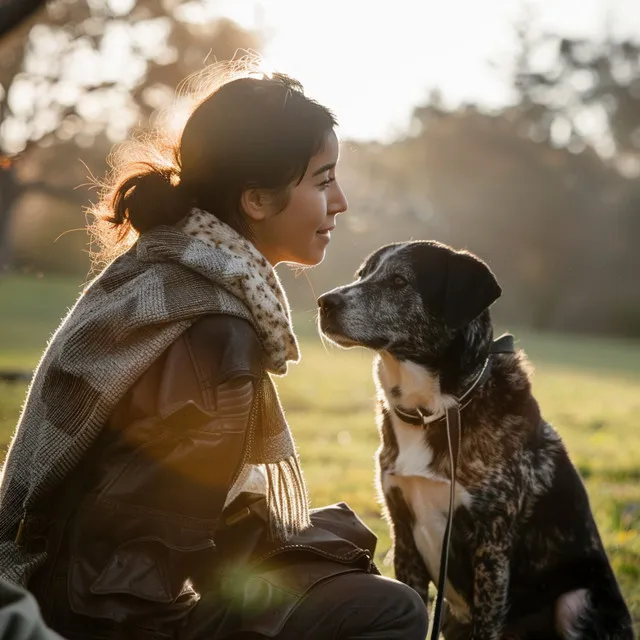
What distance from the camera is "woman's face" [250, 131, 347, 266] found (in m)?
3.12

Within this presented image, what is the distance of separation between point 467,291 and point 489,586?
3.69 feet

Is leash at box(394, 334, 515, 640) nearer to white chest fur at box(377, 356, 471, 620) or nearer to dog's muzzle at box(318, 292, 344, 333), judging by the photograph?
white chest fur at box(377, 356, 471, 620)

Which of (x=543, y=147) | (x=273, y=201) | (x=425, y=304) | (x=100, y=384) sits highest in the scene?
(x=543, y=147)

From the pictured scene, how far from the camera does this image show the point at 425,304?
3.97 meters

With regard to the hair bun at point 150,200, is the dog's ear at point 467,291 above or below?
below

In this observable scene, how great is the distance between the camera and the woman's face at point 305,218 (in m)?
3.12

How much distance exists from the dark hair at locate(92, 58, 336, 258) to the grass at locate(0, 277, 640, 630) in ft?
5.18

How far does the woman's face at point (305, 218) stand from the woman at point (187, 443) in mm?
88

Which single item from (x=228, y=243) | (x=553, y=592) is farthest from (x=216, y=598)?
(x=553, y=592)

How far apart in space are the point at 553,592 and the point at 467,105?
4589cm

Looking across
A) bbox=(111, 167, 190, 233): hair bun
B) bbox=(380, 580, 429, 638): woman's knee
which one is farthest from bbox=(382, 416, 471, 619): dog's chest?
bbox=(111, 167, 190, 233): hair bun

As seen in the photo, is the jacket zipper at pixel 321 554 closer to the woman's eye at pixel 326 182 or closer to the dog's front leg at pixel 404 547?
the dog's front leg at pixel 404 547

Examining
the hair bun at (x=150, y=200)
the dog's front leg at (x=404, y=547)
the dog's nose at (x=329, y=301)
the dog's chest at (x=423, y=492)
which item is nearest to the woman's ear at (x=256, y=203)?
the hair bun at (x=150, y=200)

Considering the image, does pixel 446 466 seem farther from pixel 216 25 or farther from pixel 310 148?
pixel 216 25
